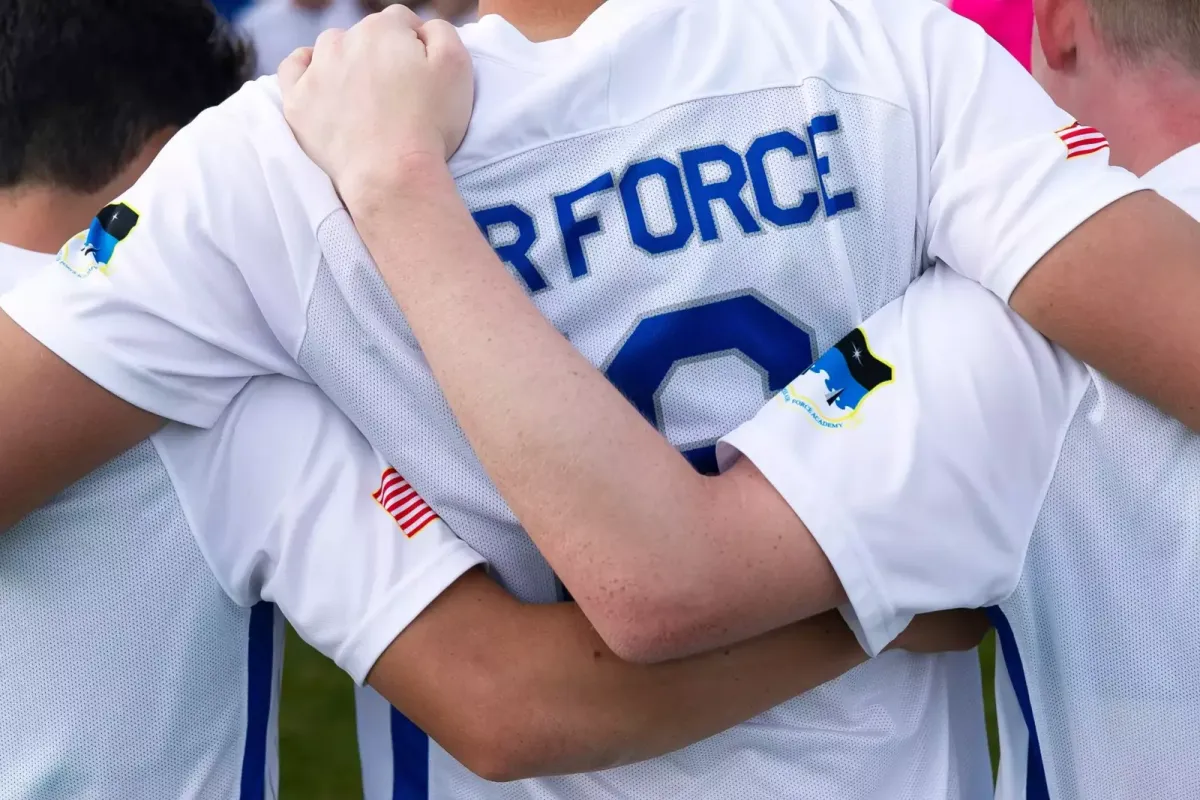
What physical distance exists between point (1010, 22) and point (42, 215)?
4.76ft

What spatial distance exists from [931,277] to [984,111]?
0.50 feet

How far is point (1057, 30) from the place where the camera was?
1271mm

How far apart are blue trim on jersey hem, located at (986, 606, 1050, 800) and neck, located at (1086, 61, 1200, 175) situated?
470 millimetres

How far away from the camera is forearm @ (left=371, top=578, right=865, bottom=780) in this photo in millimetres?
1011

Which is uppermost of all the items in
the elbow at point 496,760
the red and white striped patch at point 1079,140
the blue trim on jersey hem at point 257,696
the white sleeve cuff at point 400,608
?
the red and white striped patch at point 1079,140

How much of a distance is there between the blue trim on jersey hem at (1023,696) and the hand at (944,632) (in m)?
0.02

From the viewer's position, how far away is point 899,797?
1.16m

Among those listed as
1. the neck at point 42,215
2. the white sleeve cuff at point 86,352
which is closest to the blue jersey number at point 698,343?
the white sleeve cuff at point 86,352

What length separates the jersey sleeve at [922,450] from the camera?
95cm

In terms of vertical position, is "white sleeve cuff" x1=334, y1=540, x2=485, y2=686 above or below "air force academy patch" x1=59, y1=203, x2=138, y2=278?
below

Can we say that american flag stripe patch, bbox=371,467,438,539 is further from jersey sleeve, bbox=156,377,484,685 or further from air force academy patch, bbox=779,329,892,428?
air force academy patch, bbox=779,329,892,428

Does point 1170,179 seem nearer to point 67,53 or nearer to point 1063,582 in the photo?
point 1063,582

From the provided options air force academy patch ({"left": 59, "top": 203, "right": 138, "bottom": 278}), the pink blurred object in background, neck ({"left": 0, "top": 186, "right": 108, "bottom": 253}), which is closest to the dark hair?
neck ({"left": 0, "top": 186, "right": 108, "bottom": 253})

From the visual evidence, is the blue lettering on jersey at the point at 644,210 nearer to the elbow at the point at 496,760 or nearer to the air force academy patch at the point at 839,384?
the air force academy patch at the point at 839,384
